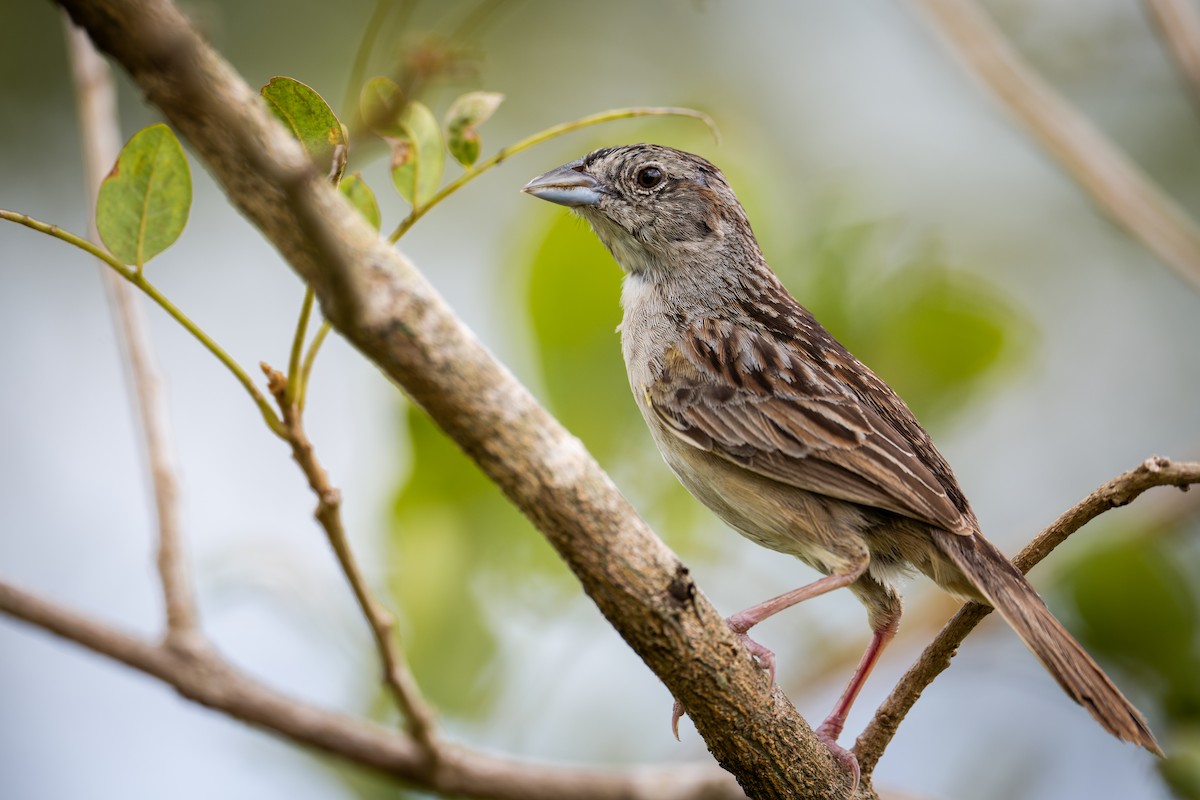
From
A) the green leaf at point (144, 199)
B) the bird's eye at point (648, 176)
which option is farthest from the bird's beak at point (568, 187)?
the green leaf at point (144, 199)

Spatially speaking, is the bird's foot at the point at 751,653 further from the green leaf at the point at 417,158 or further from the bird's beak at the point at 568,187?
the bird's beak at the point at 568,187

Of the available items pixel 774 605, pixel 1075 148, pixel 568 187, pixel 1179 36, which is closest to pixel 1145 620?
pixel 1075 148

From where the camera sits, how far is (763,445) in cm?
371

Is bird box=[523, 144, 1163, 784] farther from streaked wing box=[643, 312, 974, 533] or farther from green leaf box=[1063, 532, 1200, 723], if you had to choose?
green leaf box=[1063, 532, 1200, 723]

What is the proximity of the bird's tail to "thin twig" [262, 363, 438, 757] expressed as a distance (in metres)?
1.53

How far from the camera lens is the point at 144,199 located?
256cm

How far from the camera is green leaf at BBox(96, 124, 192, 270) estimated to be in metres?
2.54

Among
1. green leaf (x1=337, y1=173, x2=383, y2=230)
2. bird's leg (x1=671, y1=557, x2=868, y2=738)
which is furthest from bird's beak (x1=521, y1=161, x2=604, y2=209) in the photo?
bird's leg (x1=671, y1=557, x2=868, y2=738)

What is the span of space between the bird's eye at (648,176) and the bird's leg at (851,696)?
1.82 metres

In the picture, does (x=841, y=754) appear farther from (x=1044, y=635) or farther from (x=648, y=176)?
(x=648, y=176)

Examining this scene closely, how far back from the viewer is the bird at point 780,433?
3.33 m

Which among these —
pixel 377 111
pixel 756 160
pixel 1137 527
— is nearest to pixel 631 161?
pixel 756 160

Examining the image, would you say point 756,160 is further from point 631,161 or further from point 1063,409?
point 1063,409

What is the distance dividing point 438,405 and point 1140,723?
6.13 ft
